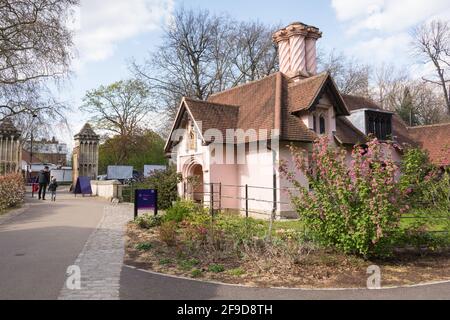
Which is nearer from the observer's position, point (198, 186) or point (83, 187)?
point (198, 186)

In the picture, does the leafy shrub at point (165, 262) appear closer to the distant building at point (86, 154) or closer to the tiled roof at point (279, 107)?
the tiled roof at point (279, 107)

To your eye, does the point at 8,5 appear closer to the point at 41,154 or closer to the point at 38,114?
the point at 38,114

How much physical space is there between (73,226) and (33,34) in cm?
893

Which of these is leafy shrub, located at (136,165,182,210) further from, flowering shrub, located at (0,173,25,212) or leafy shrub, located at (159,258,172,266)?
leafy shrub, located at (159,258,172,266)

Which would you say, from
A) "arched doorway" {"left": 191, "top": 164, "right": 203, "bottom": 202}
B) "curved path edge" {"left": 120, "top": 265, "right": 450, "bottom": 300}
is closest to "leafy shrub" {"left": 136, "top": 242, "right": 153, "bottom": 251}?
"curved path edge" {"left": 120, "top": 265, "right": 450, "bottom": 300}

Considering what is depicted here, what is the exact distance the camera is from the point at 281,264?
8.28 meters

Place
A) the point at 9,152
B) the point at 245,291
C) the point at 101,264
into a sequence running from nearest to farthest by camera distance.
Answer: the point at 245,291 → the point at 101,264 → the point at 9,152

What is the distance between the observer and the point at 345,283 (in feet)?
24.6

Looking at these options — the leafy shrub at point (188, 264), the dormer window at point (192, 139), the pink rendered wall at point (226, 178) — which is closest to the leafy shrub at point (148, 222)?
the leafy shrub at point (188, 264)

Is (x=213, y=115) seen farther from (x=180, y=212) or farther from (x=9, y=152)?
(x=9, y=152)

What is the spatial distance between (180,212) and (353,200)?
287 inches

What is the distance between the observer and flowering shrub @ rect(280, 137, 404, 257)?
8406 millimetres

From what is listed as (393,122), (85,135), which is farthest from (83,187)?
(393,122)
